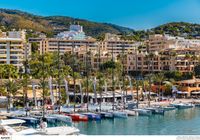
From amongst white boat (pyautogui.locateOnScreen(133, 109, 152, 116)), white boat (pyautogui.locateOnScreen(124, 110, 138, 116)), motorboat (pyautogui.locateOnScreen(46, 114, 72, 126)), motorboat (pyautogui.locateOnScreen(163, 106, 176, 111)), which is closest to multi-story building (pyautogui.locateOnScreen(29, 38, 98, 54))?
motorboat (pyautogui.locateOnScreen(163, 106, 176, 111))

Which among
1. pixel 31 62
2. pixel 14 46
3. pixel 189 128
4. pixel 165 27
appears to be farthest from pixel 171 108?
pixel 165 27

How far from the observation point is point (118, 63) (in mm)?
100938

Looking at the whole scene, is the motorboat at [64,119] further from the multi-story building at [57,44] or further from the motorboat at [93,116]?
the multi-story building at [57,44]

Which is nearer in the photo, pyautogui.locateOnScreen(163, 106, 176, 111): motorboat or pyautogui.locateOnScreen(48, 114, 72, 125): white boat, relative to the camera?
pyautogui.locateOnScreen(48, 114, 72, 125): white boat

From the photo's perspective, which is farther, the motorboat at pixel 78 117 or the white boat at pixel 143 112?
the white boat at pixel 143 112

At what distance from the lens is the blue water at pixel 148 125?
45.7 metres

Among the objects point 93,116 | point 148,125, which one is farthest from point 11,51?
point 148,125

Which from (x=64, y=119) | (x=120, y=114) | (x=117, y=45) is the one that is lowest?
(x=64, y=119)

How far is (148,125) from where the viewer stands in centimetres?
5141

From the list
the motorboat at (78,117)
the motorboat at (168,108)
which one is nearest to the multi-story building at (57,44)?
the motorboat at (168,108)

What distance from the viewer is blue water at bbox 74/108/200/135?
45.7 meters

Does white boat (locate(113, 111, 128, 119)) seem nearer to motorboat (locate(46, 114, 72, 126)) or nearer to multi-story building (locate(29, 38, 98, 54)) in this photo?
motorboat (locate(46, 114, 72, 126))

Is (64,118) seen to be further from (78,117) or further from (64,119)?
(78,117)

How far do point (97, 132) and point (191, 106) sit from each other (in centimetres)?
2829
